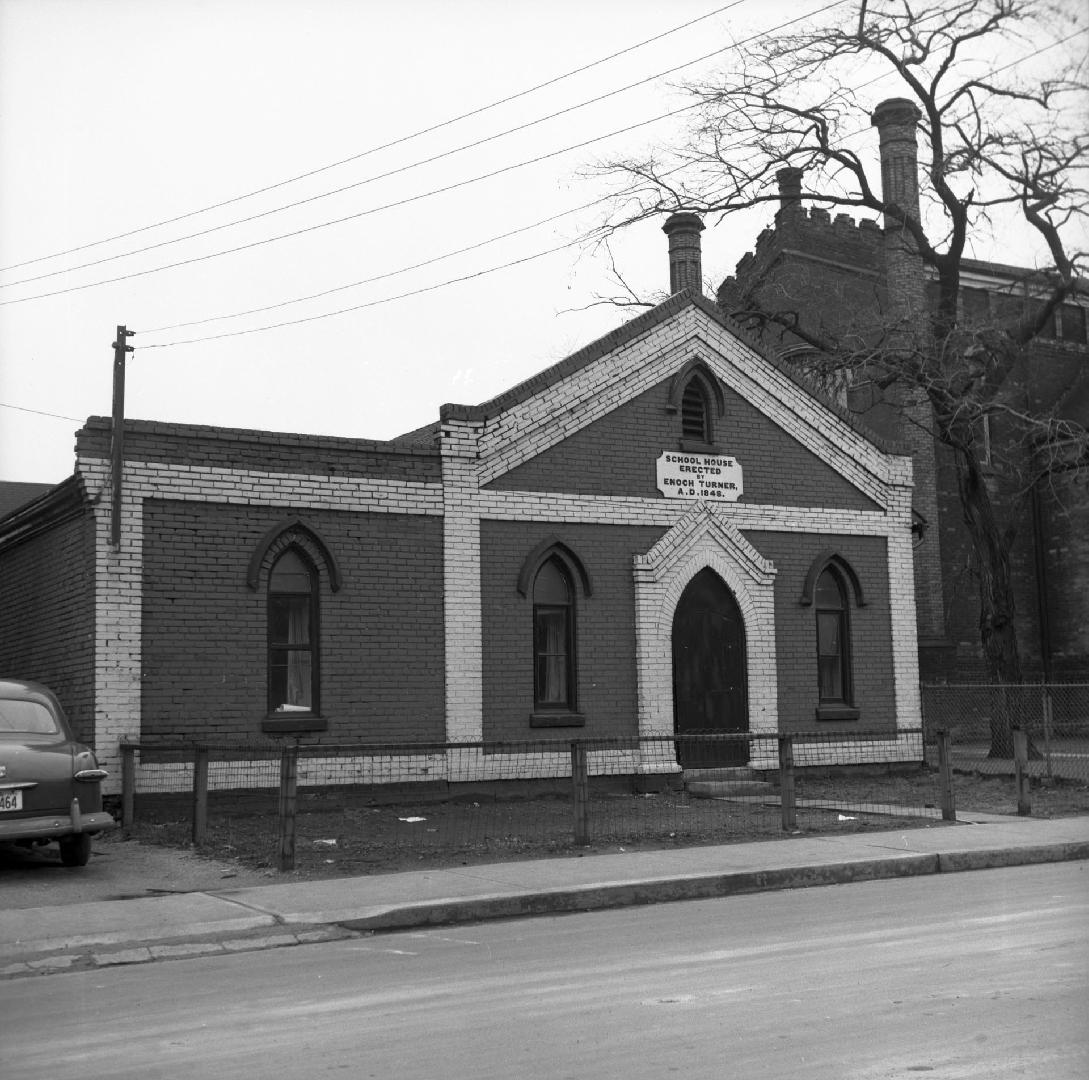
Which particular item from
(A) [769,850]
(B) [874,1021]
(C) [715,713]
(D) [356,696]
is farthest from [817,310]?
(B) [874,1021]

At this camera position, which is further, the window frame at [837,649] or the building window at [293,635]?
the window frame at [837,649]

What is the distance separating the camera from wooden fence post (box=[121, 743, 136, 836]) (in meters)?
14.7

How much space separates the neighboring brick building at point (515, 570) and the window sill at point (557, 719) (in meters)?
0.03

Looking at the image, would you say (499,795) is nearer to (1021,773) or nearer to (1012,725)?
(1021,773)

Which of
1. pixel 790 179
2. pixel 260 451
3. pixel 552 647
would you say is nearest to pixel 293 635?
pixel 260 451

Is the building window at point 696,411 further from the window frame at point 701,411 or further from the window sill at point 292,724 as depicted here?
the window sill at point 292,724

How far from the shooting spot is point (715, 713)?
19.6 meters

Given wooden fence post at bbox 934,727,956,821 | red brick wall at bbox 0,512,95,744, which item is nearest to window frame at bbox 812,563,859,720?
wooden fence post at bbox 934,727,956,821

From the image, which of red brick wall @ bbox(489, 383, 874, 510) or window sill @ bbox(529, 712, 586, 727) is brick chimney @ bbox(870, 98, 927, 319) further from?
window sill @ bbox(529, 712, 586, 727)

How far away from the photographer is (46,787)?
11562 millimetres

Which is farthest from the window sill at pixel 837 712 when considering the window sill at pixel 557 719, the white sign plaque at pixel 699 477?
the window sill at pixel 557 719

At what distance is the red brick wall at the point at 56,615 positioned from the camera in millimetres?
15617

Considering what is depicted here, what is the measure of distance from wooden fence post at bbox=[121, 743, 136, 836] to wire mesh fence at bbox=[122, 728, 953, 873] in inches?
0.8

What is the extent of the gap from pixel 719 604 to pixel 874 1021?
13.5m
